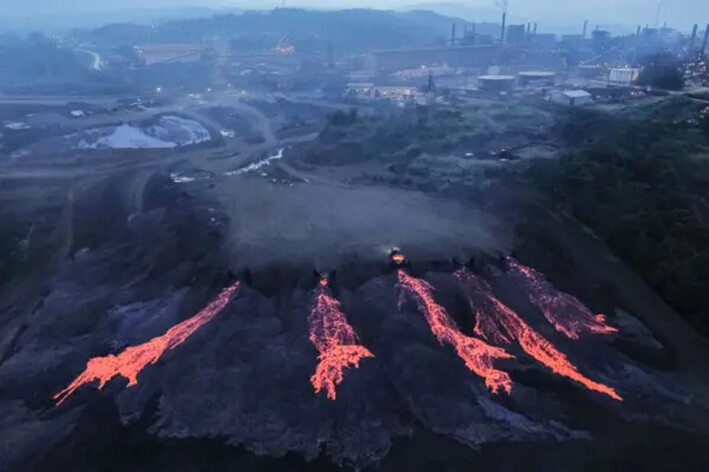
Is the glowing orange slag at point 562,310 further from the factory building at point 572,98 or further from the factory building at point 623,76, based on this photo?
the factory building at point 623,76

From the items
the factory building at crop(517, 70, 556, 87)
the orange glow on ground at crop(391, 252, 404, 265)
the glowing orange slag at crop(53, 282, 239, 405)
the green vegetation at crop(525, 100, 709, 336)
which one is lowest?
the glowing orange slag at crop(53, 282, 239, 405)

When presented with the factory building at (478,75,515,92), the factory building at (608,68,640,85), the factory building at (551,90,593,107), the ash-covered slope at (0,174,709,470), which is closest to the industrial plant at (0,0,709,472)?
the ash-covered slope at (0,174,709,470)

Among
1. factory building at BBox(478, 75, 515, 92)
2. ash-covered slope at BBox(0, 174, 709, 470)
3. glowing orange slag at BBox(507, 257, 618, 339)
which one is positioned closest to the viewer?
ash-covered slope at BBox(0, 174, 709, 470)

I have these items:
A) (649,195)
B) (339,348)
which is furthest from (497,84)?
(339,348)

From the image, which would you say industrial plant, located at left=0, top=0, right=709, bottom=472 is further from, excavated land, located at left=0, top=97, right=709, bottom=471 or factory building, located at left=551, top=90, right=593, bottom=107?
factory building, located at left=551, top=90, right=593, bottom=107

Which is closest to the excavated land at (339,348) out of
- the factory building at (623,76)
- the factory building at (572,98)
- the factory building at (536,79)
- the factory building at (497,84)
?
the factory building at (572,98)

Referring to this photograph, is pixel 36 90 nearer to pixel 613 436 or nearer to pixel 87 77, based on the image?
pixel 87 77

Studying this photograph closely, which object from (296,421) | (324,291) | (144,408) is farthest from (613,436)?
(144,408)
